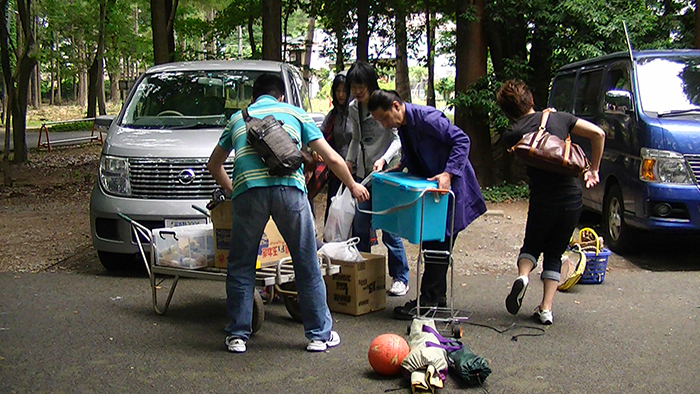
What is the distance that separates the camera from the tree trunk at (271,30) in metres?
14.0

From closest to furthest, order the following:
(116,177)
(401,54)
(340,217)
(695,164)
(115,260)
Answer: (340,217), (116,177), (695,164), (115,260), (401,54)

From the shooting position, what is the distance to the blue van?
787cm

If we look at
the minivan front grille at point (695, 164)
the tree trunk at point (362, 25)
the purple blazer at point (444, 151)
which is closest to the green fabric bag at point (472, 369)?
the purple blazer at point (444, 151)

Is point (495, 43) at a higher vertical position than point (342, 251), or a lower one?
higher

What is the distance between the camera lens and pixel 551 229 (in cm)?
598

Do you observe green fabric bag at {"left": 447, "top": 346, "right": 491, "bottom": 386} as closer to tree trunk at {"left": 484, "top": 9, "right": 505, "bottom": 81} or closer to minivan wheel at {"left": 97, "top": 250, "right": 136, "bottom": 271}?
minivan wheel at {"left": 97, "top": 250, "right": 136, "bottom": 271}

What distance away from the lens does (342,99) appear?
697cm

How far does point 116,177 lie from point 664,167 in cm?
547

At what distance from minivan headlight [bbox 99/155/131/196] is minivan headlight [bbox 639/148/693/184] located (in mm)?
5200

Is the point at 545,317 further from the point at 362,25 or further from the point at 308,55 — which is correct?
the point at 308,55

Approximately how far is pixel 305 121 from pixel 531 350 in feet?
7.26

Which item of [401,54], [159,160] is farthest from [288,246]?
[401,54]

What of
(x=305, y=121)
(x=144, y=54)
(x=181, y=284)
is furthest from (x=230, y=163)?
(x=144, y=54)

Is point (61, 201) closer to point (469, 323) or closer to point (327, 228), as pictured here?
point (327, 228)
